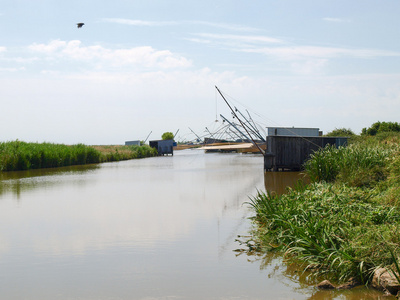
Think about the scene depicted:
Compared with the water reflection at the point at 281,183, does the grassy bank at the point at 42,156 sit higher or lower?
higher

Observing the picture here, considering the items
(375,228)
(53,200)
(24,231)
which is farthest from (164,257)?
(53,200)

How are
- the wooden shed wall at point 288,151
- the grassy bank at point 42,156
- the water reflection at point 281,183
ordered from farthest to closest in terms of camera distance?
the grassy bank at point 42,156 < the wooden shed wall at point 288,151 < the water reflection at point 281,183

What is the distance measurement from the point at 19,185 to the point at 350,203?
70.5ft

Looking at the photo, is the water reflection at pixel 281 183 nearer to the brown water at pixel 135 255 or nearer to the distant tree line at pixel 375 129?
the brown water at pixel 135 255

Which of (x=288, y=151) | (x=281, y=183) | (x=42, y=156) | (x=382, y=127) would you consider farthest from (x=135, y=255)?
(x=382, y=127)

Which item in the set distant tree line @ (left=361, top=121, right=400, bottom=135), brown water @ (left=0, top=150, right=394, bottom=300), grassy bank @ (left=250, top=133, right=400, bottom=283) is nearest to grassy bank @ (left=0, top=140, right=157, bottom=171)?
brown water @ (left=0, top=150, right=394, bottom=300)

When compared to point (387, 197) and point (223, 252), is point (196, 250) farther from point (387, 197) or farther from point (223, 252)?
point (387, 197)

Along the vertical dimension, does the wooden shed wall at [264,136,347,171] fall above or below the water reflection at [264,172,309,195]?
above

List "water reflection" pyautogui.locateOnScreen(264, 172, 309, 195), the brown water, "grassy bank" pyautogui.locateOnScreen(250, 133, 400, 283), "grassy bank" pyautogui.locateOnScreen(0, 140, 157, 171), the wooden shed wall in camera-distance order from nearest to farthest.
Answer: "grassy bank" pyautogui.locateOnScreen(250, 133, 400, 283) → the brown water → "water reflection" pyautogui.locateOnScreen(264, 172, 309, 195) → the wooden shed wall → "grassy bank" pyautogui.locateOnScreen(0, 140, 157, 171)

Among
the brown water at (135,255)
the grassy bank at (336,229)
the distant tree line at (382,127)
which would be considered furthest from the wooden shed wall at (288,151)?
the distant tree line at (382,127)

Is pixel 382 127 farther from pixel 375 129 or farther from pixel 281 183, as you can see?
pixel 281 183

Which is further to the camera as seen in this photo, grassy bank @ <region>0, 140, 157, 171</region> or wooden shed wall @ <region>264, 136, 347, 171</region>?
grassy bank @ <region>0, 140, 157, 171</region>

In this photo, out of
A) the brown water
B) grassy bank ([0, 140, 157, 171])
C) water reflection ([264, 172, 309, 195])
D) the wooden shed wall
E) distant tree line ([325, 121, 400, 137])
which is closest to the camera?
the brown water

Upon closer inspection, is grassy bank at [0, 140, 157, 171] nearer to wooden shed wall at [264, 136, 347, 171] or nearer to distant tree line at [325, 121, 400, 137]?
wooden shed wall at [264, 136, 347, 171]
